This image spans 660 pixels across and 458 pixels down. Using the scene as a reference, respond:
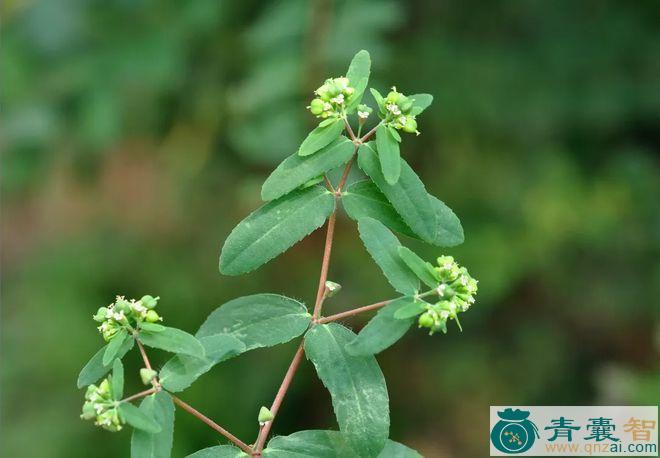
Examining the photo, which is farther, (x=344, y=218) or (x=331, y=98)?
(x=344, y=218)

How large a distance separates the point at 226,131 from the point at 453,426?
137cm

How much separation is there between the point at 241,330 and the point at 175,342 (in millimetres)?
117

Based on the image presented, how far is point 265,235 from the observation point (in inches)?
49.0

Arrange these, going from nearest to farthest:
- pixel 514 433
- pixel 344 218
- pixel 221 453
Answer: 1. pixel 221 453
2. pixel 514 433
3. pixel 344 218

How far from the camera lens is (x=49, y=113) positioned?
9.77 feet

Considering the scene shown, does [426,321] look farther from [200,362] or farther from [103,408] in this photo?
[103,408]

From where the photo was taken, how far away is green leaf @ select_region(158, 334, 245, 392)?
1.18m

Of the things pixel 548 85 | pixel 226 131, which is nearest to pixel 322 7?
pixel 226 131

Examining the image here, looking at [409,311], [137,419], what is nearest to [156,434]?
[137,419]

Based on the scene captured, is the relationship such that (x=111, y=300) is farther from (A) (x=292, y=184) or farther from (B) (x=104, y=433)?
(A) (x=292, y=184)

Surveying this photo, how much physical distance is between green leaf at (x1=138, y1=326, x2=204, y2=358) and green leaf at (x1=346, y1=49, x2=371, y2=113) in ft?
1.33

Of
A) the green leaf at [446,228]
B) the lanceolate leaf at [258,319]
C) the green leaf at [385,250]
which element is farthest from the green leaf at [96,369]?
the green leaf at [446,228]

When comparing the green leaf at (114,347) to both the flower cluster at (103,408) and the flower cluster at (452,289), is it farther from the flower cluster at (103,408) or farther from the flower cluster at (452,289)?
the flower cluster at (452,289)

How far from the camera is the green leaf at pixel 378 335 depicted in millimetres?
1121
